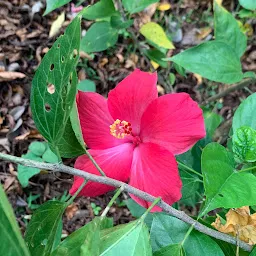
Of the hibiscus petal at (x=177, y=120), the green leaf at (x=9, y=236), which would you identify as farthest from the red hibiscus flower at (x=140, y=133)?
the green leaf at (x=9, y=236)

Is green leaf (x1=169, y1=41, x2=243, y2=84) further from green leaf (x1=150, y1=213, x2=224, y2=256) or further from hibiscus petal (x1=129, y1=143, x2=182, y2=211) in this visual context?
green leaf (x1=150, y1=213, x2=224, y2=256)

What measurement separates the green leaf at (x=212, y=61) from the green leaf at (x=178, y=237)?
528mm

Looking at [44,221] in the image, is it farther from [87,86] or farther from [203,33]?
[203,33]

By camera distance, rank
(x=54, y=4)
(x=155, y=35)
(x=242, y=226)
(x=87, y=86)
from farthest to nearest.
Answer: (x=87, y=86) → (x=155, y=35) → (x=54, y=4) → (x=242, y=226)

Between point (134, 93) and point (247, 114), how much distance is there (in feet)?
1.07

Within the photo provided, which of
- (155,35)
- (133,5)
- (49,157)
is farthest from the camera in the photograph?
(49,157)

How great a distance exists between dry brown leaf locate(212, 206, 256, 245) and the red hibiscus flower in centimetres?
16

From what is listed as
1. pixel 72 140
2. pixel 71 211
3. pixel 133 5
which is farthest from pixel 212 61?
pixel 71 211

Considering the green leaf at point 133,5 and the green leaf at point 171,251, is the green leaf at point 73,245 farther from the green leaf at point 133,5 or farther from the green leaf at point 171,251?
the green leaf at point 133,5

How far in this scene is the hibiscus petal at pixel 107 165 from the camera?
3.41 ft

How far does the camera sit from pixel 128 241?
83 centimetres

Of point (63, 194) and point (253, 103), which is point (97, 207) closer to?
point (63, 194)

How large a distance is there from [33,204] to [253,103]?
53.0 inches

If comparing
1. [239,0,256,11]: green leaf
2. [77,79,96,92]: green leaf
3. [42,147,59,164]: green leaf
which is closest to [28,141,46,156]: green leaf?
[42,147,59,164]: green leaf
